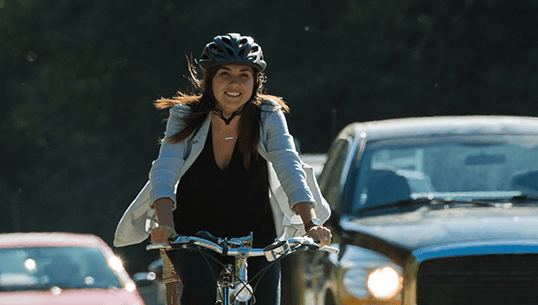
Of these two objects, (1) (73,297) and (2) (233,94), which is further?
(1) (73,297)

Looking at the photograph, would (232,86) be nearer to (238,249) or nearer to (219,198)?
(219,198)

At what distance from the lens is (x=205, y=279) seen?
3.85 m

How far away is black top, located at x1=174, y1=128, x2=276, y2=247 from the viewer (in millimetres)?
4113

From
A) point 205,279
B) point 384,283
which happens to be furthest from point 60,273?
point 205,279

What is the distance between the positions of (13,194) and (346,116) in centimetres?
1076

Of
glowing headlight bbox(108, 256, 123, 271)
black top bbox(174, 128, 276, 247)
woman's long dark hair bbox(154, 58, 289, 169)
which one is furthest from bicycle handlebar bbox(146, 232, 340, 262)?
glowing headlight bbox(108, 256, 123, 271)

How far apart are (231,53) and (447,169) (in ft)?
7.47

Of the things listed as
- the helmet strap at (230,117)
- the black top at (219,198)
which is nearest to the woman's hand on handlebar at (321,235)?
the black top at (219,198)

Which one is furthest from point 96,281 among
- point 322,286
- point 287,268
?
point 322,286

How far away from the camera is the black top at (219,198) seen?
4.11 meters

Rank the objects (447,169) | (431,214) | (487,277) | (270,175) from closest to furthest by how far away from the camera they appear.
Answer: (270,175), (487,277), (431,214), (447,169)

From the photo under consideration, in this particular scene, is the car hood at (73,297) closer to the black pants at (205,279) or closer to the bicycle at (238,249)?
the black pants at (205,279)

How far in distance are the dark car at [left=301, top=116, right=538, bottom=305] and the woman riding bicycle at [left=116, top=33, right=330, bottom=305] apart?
0.75 meters

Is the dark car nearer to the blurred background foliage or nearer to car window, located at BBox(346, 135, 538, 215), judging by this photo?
car window, located at BBox(346, 135, 538, 215)
